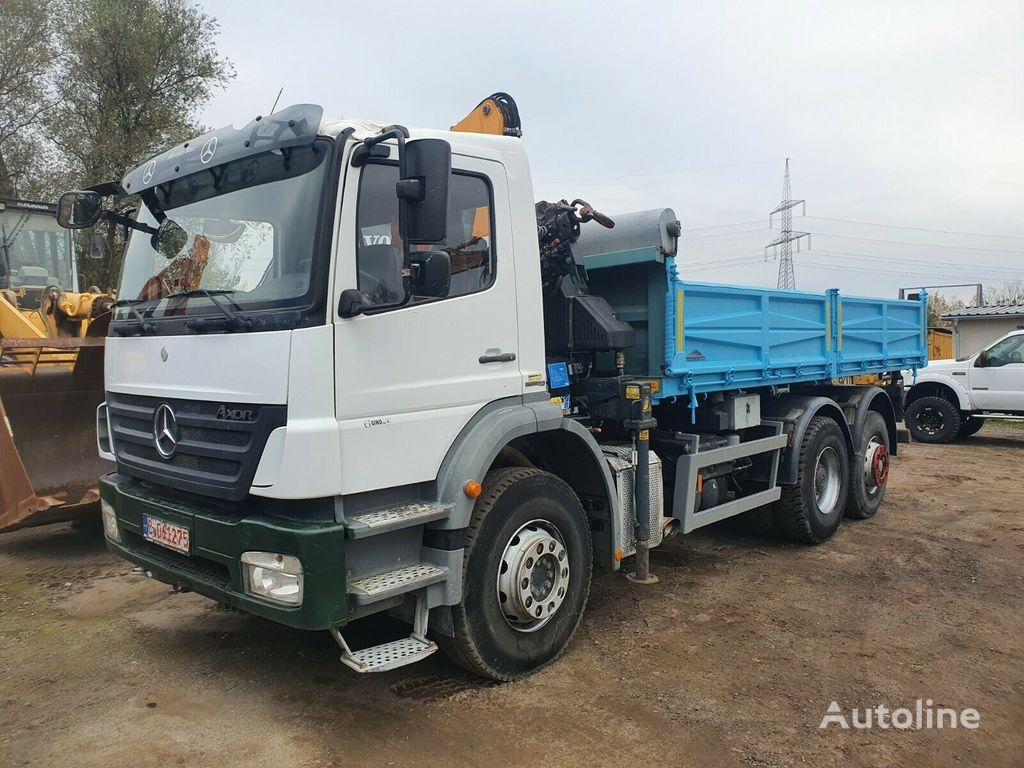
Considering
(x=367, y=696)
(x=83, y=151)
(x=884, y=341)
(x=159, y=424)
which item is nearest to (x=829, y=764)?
(x=367, y=696)

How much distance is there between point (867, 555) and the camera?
628 centimetres

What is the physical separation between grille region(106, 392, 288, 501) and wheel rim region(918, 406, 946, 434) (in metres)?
13.3

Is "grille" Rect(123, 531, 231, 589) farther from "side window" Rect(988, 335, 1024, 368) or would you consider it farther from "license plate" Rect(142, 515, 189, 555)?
"side window" Rect(988, 335, 1024, 368)

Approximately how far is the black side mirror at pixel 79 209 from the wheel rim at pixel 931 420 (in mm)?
13395

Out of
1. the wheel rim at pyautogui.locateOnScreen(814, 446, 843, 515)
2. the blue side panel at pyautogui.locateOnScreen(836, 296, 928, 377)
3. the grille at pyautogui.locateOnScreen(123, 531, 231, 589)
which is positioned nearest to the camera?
the grille at pyautogui.locateOnScreen(123, 531, 231, 589)

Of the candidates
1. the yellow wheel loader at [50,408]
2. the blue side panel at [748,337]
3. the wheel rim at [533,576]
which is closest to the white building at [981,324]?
the blue side panel at [748,337]

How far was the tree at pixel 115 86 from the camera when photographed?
55.7 feet

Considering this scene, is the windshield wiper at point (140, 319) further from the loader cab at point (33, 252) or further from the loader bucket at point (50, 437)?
the loader cab at point (33, 252)


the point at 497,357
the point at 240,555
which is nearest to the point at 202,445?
the point at 240,555

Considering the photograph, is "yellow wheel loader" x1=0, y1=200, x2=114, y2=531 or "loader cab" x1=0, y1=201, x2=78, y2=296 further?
"loader cab" x1=0, y1=201, x2=78, y2=296

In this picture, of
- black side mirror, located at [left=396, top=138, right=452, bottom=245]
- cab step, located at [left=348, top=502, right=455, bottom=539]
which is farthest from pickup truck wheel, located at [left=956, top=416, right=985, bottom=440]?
black side mirror, located at [left=396, top=138, right=452, bottom=245]

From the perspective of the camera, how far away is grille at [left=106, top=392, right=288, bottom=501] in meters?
3.16

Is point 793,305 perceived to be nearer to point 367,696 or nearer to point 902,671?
point 902,671

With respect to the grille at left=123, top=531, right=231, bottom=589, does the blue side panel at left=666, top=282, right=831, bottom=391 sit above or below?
above
